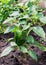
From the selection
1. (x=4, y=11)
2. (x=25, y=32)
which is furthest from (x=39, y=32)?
(x=4, y=11)

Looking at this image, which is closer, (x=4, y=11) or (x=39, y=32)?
(x=39, y=32)

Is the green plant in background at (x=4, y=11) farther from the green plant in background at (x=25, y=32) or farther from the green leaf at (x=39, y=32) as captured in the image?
the green leaf at (x=39, y=32)

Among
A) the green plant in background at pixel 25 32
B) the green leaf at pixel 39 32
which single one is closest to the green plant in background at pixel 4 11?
the green plant in background at pixel 25 32

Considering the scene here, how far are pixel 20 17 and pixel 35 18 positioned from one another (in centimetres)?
13

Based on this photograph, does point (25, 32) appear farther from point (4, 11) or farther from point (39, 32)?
point (4, 11)

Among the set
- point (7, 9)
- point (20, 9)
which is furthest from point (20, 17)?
point (7, 9)

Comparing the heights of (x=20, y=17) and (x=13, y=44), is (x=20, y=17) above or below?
above

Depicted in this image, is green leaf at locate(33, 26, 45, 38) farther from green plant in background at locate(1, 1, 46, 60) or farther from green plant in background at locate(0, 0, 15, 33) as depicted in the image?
green plant in background at locate(0, 0, 15, 33)

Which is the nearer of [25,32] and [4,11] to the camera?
[25,32]

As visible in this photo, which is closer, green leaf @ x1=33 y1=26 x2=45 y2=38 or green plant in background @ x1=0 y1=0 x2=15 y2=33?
green leaf @ x1=33 y1=26 x2=45 y2=38

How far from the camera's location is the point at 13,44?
4.58 feet

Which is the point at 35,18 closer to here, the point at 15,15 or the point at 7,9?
the point at 15,15

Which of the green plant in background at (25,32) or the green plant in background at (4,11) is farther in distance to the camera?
the green plant in background at (4,11)

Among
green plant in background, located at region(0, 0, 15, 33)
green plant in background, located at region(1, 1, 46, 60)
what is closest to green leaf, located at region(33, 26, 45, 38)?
green plant in background, located at region(1, 1, 46, 60)
